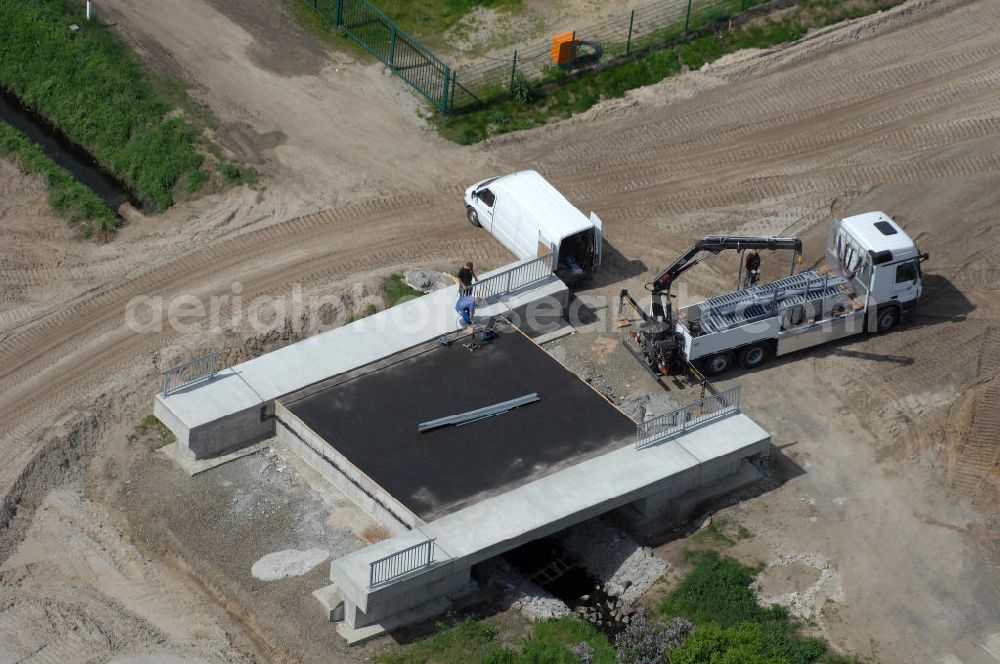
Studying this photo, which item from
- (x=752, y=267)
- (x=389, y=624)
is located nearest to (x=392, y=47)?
(x=752, y=267)

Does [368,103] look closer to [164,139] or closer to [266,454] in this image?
[164,139]

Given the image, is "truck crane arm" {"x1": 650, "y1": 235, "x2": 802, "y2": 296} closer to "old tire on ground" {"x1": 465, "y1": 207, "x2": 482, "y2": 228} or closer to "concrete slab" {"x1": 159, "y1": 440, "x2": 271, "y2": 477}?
"old tire on ground" {"x1": 465, "y1": 207, "x2": 482, "y2": 228}

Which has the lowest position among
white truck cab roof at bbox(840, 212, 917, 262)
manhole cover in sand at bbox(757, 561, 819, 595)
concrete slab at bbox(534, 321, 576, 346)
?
manhole cover in sand at bbox(757, 561, 819, 595)

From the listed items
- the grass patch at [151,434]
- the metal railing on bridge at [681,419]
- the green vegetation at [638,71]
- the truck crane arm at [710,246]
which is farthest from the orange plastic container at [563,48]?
the grass patch at [151,434]

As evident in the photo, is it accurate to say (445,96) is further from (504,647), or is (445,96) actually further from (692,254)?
(504,647)

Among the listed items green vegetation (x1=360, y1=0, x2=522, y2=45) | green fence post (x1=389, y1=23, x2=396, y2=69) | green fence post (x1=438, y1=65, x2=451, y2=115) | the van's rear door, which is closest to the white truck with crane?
the van's rear door

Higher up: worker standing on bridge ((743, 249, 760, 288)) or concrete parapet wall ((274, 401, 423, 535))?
worker standing on bridge ((743, 249, 760, 288))

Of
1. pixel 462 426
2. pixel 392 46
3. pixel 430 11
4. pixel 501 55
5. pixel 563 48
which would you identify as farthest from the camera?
pixel 430 11

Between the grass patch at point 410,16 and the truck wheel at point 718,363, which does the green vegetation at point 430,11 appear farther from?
the truck wheel at point 718,363
